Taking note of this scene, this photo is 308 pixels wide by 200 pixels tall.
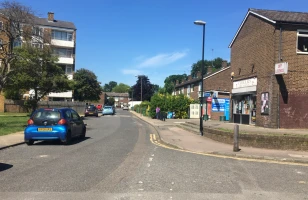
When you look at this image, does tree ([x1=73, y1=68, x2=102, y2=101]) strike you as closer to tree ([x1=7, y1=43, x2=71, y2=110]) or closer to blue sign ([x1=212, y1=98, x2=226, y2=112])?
tree ([x1=7, y1=43, x2=71, y2=110])

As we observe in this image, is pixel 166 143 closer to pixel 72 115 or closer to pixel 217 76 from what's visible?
pixel 72 115

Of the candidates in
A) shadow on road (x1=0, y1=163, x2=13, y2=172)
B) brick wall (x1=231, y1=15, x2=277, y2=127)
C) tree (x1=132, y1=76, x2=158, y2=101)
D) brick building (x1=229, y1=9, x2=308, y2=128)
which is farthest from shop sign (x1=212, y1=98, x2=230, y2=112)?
tree (x1=132, y1=76, x2=158, y2=101)

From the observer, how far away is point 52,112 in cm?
Result: 1316

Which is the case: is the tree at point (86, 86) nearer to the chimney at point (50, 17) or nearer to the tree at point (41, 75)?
the chimney at point (50, 17)

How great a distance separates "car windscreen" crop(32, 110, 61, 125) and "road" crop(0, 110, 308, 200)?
240 centimetres

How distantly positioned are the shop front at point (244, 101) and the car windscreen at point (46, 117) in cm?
1265

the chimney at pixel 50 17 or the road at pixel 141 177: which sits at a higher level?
the chimney at pixel 50 17

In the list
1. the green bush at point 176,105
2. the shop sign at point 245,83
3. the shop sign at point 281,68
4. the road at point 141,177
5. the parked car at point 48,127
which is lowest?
the road at point 141,177

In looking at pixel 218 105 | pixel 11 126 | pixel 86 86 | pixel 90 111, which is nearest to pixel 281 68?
pixel 11 126

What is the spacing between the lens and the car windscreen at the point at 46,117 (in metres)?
12.9

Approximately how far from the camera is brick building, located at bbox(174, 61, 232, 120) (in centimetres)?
3412

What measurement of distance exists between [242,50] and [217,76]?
21962 millimetres

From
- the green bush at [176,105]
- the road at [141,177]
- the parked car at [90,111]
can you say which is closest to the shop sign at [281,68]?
the road at [141,177]

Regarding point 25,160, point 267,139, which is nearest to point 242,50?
point 267,139
